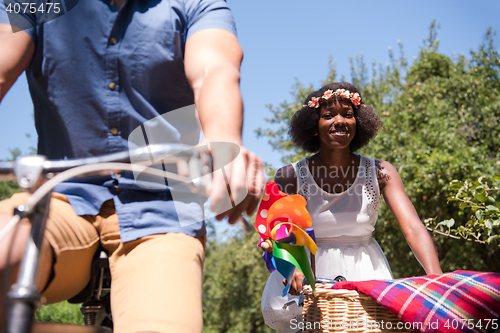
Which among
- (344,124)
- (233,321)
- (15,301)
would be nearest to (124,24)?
(15,301)

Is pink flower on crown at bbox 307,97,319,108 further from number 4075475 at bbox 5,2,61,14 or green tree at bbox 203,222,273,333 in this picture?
green tree at bbox 203,222,273,333

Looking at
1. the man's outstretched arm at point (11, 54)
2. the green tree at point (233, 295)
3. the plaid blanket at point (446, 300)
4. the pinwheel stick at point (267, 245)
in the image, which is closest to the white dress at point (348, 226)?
the pinwheel stick at point (267, 245)

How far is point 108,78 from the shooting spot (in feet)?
4.08

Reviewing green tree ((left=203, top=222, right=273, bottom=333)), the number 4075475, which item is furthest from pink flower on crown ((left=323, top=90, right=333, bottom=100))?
green tree ((left=203, top=222, right=273, bottom=333))

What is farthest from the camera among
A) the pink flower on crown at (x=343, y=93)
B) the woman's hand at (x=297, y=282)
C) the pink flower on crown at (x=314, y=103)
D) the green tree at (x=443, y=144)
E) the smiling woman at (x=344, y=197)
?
the green tree at (x=443, y=144)

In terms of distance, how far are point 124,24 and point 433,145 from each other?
628cm

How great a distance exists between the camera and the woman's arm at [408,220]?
8.02ft

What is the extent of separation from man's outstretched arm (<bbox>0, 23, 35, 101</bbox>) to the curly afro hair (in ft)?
7.23

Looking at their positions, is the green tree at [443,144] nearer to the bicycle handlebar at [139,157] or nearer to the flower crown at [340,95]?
the flower crown at [340,95]

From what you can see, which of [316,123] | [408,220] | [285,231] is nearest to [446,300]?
[285,231]

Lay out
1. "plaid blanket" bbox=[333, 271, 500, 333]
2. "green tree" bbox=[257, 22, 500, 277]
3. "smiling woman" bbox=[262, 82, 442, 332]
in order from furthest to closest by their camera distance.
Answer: "green tree" bbox=[257, 22, 500, 277], "smiling woman" bbox=[262, 82, 442, 332], "plaid blanket" bbox=[333, 271, 500, 333]

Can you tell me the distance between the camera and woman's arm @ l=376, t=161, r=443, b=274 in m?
2.44

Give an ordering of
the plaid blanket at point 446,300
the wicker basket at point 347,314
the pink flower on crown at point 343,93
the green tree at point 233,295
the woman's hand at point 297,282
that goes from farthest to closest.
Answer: the green tree at point 233,295 → the pink flower on crown at point 343,93 → the woman's hand at point 297,282 → the wicker basket at point 347,314 → the plaid blanket at point 446,300

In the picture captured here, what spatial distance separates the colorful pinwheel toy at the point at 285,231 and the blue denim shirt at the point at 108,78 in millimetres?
645
